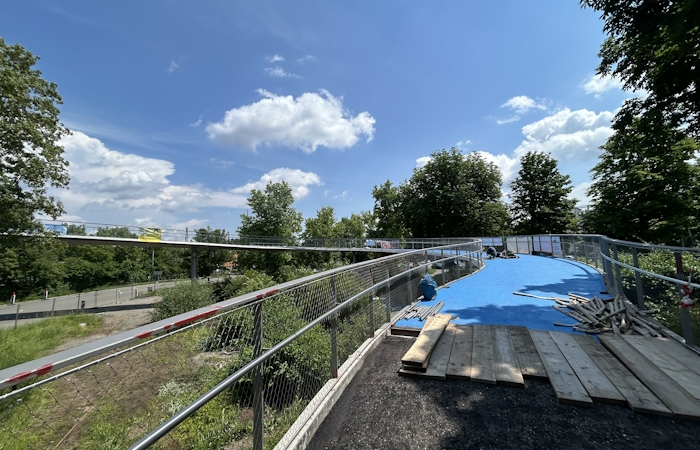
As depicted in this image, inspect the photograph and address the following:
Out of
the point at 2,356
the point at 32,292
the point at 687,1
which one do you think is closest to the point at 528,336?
the point at 687,1

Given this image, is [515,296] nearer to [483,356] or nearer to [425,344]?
[483,356]

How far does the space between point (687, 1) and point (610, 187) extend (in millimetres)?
24211

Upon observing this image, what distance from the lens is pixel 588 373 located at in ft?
10.9

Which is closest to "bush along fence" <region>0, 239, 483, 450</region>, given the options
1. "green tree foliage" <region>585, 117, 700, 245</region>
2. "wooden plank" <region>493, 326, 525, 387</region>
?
"wooden plank" <region>493, 326, 525, 387</region>

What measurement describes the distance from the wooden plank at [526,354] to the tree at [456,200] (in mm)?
34691

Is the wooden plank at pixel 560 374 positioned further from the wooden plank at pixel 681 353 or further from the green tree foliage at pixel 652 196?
the green tree foliage at pixel 652 196

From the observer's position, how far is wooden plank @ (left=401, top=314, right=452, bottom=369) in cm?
361

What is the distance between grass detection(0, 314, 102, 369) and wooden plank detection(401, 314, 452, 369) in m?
17.7

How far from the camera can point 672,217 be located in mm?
19672

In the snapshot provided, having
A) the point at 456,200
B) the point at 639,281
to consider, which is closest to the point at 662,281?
the point at 639,281

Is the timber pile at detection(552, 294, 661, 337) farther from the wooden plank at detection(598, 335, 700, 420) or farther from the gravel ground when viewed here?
the gravel ground

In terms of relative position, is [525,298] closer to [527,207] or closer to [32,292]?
[527,207]

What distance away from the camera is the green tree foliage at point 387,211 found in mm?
50434

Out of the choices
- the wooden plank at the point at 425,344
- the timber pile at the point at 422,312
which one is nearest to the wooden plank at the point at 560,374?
the wooden plank at the point at 425,344
